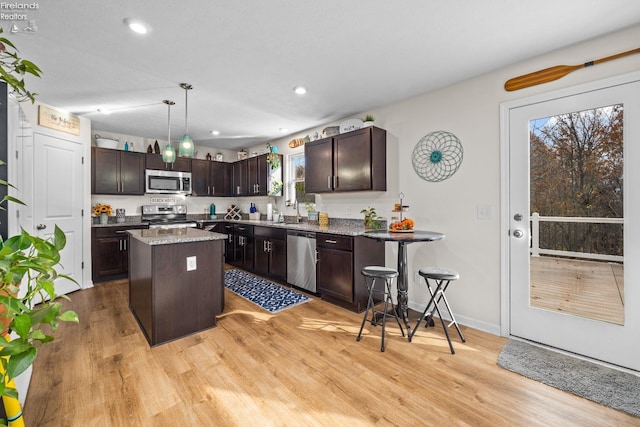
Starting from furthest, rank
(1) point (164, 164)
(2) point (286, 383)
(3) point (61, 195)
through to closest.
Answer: (1) point (164, 164)
(3) point (61, 195)
(2) point (286, 383)

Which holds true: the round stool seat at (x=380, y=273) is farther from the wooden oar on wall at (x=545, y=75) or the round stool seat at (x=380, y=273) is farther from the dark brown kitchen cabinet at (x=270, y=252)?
the wooden oar on wall at (x=545, y=75)

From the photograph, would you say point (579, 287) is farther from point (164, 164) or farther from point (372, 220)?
point (164, 164)

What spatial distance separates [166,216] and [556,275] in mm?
5810

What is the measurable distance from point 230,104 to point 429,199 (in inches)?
105

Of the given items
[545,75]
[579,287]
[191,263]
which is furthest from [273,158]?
[579,287]

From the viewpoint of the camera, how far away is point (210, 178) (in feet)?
19.2

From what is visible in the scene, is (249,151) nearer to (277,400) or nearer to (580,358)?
(277,400)

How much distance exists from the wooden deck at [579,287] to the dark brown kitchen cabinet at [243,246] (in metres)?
3.82

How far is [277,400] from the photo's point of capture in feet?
5.88

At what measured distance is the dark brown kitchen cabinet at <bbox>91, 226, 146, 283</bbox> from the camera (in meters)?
4.26

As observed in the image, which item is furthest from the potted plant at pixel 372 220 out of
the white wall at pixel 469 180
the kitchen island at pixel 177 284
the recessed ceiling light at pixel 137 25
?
the recessed ceiling light at pixel 137 25

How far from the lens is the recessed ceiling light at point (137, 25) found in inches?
77.7

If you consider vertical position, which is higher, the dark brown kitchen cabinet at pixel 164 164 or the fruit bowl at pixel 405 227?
the dark brown kitchen cabinet at pixel 164 164

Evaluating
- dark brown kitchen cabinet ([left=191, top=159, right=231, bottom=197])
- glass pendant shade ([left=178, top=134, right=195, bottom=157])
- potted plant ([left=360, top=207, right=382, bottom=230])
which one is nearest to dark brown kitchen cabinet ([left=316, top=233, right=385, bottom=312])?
potted plant ([left=360, top=207, right=382, bottom=230])
